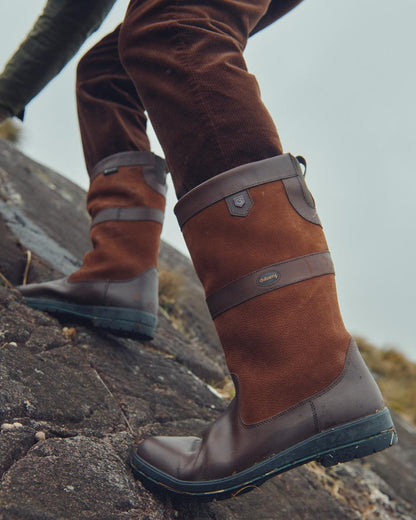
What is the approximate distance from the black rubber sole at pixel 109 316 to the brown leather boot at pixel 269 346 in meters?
0.51

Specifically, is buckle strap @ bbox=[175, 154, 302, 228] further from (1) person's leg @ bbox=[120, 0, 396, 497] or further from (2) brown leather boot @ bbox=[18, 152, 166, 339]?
(2) brown leather boot @ bbox=[18, 152, 166, 339]

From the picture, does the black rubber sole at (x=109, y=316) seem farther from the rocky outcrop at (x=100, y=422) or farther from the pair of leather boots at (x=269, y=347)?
the pair of leather boots at (x=269, y=347)

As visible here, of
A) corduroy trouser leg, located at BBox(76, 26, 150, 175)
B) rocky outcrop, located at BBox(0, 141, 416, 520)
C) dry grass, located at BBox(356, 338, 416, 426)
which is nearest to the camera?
rocky outcrop, located at BBox(0, 141, 416, 520)

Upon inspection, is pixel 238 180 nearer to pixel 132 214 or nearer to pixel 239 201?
pixel 239 201

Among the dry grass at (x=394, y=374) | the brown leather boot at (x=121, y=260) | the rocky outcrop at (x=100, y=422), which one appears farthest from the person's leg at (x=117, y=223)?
the dry grass at (x=394, y=374)

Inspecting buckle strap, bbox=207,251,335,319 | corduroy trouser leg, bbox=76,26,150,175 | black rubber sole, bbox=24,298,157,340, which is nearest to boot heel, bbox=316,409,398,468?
buckle strap, bbox=207,251,335,319

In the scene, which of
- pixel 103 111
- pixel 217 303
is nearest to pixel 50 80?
pixel 103 111

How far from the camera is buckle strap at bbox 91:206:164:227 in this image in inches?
63.6

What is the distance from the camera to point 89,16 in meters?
1.55

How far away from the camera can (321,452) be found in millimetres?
942

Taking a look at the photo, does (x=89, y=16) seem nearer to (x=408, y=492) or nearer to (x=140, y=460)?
(x=140, y=460)

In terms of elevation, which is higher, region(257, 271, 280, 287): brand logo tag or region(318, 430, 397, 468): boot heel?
region(257, 271, 280, 287): brand logo tag

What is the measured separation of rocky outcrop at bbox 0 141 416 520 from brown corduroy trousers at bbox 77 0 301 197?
62 cm

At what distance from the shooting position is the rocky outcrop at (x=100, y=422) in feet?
2.97
